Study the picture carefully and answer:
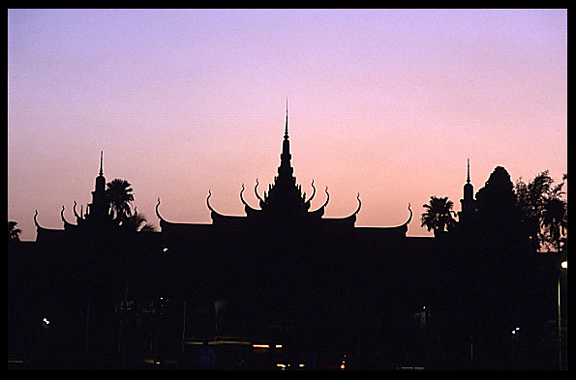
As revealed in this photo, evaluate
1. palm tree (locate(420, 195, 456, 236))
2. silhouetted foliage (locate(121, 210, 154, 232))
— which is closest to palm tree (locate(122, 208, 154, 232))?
silhouetted foliage (locate(121, 210, 154, 232))

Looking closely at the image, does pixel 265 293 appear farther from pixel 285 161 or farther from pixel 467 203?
pixel 467 203

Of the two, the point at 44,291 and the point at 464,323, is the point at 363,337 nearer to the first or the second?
the point at 464,323

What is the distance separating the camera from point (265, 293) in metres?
52.7

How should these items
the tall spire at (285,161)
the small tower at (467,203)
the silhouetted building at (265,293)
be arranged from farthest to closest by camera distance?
the small tower at (467,203) → the tall spire at (285,161) → the silhouetted building at (265,293)

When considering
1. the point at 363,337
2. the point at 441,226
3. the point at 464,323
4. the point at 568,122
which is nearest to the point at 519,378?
the point at 568,122

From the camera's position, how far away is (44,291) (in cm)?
4962

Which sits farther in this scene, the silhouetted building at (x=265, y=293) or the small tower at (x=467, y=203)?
the small tower at (x=467, y=203)

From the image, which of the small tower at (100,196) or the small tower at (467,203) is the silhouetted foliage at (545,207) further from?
the small tower at (100,196)

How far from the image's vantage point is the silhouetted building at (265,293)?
153 ft

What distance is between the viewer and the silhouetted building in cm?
4669

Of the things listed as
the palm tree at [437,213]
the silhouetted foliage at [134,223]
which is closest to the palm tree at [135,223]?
the silhouetted foliage at [134,223]

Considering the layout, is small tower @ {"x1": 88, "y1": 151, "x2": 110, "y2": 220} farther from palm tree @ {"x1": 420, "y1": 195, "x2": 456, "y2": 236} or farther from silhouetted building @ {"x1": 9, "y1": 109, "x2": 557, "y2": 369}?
palm tree @ {"x1": 420, "y1": 195, "x2": 456, "y2": 236}
